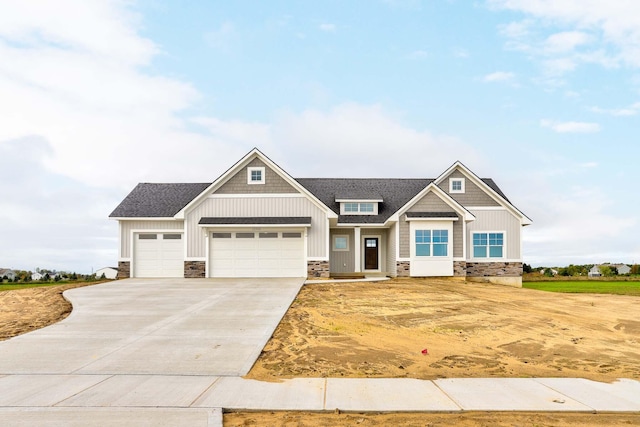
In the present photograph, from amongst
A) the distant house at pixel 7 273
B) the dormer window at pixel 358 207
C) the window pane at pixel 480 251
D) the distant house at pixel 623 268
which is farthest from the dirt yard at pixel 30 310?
the distant house at pixel 623 268

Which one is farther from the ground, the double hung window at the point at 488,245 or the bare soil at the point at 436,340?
the double hung window at the point at 488,245

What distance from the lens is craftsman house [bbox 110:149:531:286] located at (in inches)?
997

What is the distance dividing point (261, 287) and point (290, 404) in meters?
13.8

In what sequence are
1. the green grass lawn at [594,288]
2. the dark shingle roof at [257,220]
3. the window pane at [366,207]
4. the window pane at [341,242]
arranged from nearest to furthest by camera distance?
the green grass lawn at [594,288], the dark shingle roof at [257,220], the window pane at [341,242], the window pane at [366,207]

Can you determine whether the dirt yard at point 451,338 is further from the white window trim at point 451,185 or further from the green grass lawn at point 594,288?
the white window trim at point 451,185

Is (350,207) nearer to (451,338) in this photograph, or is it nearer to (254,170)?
(254,170)

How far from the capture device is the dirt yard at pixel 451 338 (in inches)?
333

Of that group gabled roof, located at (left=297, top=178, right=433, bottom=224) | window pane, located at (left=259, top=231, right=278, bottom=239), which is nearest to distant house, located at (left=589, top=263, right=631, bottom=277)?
gabled roof, located at (left=297, top=178, right=433, bottom=224)

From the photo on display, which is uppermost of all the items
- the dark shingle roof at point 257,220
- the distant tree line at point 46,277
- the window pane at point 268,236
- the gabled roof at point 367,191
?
the gabled roof at point 367,191

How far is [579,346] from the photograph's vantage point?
34.6ft

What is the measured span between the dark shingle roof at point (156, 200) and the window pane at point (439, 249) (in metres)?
14.1

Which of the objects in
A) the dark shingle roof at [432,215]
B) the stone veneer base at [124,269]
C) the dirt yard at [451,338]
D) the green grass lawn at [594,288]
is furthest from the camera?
the stone veneer base at [124,269]

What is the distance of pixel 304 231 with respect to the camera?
82.7ft

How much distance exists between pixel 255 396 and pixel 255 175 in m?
19.8
